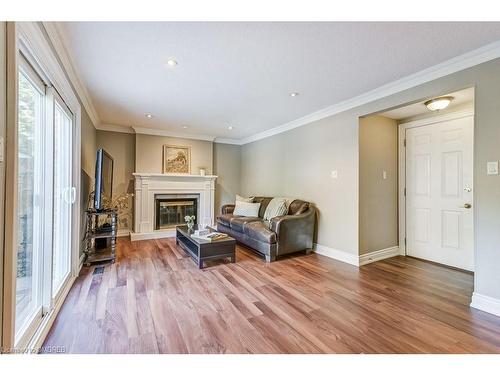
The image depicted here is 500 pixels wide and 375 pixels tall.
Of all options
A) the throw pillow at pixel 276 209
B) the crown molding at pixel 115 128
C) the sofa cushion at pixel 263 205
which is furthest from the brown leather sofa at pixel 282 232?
the crown molding at pixel 115 128

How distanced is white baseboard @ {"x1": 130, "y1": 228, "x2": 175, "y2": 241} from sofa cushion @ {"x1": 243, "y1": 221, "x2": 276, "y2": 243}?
1985 mm

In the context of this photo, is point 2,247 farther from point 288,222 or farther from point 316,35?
point 288,222

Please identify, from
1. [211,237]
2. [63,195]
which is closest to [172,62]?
[63,195]

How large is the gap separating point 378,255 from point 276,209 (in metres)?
1.67

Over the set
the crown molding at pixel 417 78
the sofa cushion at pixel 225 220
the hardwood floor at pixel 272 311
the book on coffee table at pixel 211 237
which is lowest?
the hardwood floor at pixel 272 311

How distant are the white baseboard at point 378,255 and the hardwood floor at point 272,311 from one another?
0.15 metres

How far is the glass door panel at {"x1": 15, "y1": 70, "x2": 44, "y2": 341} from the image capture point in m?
1.55

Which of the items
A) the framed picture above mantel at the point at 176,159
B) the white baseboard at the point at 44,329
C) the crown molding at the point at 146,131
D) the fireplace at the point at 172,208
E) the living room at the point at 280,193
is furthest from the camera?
the framed picture above mantel at the point at 176,159

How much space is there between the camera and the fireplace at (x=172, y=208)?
493cm

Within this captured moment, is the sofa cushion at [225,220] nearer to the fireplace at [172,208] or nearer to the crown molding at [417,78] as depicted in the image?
the fireplace at [172,208]

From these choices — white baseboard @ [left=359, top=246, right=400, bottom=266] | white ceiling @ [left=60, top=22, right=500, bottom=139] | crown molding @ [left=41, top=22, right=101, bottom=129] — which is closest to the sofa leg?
white baseboard @ [left=359, top=246, right=400, bottom=266]

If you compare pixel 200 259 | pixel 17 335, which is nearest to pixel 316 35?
pixel 200 259

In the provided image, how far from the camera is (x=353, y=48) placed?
196cm

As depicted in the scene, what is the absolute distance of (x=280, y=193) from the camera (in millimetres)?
4656
